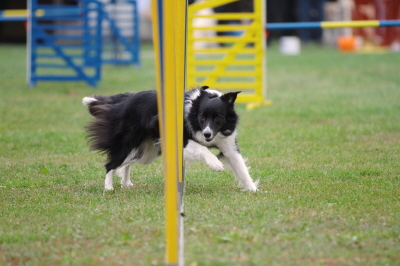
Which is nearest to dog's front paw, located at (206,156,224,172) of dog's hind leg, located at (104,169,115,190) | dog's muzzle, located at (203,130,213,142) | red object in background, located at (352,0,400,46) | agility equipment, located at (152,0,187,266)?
dog's muzzle, located at (203,130,213,142)

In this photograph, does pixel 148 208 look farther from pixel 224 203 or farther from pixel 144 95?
pixel 144 95

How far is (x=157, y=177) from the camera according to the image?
7.10 metres

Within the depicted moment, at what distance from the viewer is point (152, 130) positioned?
6.22 m

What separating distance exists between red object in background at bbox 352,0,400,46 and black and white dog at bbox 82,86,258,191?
25.2 meters

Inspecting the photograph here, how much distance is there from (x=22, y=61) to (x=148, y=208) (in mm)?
20090

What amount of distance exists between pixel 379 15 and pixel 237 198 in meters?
26.5

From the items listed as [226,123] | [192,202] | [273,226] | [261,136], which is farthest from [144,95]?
[261,136]

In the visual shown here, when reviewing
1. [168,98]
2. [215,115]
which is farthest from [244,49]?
[168,98]

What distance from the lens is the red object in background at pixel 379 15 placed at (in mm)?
30625

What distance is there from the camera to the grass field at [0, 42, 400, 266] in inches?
166

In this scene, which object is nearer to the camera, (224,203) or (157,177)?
(224,203)

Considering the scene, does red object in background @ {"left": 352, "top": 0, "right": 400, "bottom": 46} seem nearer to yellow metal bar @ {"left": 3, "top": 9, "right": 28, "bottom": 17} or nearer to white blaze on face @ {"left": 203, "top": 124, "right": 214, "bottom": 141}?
yellow metal bar @ {"left": 3, "top": 9, "right": 28, "bottom": 17}

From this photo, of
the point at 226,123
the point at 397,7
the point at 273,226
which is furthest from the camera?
the point at 397,7

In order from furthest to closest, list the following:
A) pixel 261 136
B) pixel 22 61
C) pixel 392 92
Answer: pixel 22 61 → pixel 392 92 → pixel 261 136
